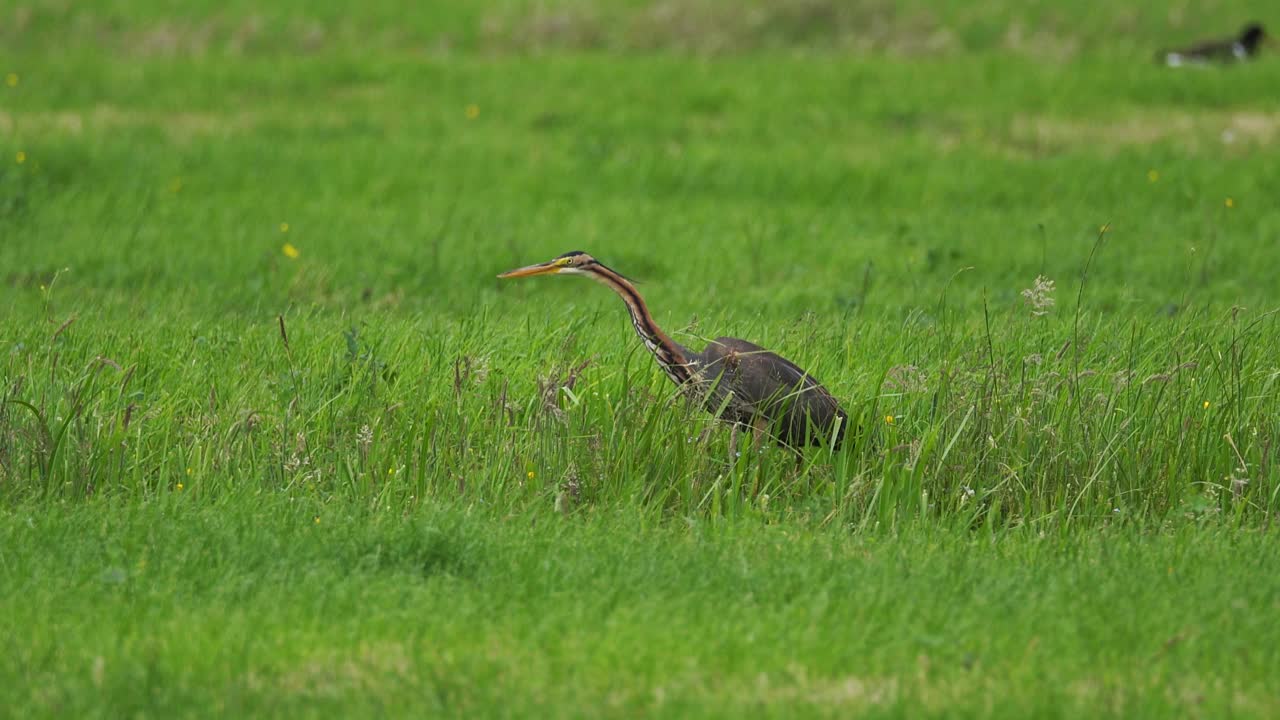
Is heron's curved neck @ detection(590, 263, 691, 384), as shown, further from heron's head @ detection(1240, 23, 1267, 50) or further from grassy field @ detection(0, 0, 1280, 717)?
heron's head @ detection(1240, 23, 1267, 50)

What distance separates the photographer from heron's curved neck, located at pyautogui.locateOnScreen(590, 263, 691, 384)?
21.1 ft

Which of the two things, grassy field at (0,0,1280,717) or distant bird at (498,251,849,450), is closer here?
grassy field at (0,0,1280,717)

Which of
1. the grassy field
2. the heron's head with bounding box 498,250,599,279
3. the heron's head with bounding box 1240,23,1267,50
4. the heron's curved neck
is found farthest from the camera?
the heron's head with bounding box 1240,23,1267,50

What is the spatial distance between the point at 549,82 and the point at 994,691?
492 inches

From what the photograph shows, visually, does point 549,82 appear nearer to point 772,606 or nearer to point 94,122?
point 94,122

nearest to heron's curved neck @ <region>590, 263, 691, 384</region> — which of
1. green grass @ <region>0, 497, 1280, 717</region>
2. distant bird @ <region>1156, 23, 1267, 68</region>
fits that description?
green grass @ <region>0, 497, 1280, 717</region>

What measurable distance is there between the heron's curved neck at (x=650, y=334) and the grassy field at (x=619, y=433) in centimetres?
13

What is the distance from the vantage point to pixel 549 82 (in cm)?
1599

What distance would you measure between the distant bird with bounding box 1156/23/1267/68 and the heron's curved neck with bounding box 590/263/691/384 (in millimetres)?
11650

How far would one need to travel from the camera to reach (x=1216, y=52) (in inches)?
654

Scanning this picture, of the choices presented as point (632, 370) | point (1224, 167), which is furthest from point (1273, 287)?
point (632, 370)

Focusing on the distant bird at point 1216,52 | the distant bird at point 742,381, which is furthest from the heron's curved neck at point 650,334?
the distant bird at point 1216,52

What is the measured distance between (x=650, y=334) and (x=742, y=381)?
17.3 inches

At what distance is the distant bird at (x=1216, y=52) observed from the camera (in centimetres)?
1647
